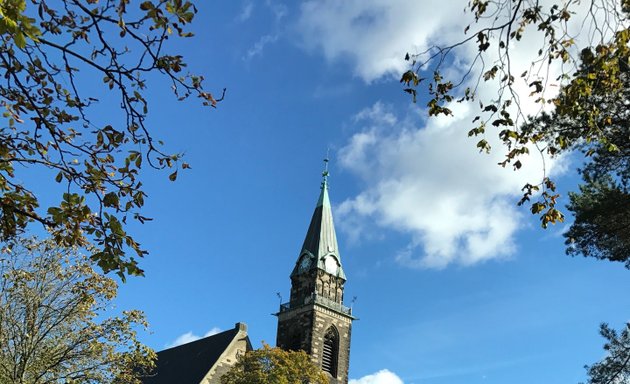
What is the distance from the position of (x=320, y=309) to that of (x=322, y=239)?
613 centimetres

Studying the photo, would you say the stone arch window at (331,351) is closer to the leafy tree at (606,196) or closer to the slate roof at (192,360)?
the slate roof at (192,360)

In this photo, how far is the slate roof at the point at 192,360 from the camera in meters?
42.6

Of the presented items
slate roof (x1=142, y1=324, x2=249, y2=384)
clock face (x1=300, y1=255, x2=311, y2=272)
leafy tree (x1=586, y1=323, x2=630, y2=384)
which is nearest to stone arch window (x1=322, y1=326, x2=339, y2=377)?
clock face (x1=300, y1=255, x2=311, y2=272)

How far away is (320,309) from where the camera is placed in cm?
4578

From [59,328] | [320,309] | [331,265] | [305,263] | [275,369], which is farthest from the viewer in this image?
[305,263]

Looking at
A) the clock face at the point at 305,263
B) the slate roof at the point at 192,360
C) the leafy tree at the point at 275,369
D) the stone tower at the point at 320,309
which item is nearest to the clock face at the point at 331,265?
the stone tower at the point at 320,309

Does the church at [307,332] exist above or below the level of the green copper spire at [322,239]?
below

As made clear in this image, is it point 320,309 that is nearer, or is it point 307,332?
point 307,332

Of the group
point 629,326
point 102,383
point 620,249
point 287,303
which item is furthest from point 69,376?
point 287,303

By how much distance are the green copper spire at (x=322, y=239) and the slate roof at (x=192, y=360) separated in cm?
799

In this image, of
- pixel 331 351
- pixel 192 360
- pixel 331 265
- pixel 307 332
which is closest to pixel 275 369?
pixel 307 332

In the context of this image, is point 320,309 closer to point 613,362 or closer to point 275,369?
point 275,369

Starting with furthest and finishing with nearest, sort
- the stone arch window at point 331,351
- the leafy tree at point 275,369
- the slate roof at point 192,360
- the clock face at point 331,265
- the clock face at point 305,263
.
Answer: the clock face at point 305,263 → the clock face at point 331,265 → the stone arch window at point 331,351 → the slate roof at point 192,360 → the leafy tree at point 275,369

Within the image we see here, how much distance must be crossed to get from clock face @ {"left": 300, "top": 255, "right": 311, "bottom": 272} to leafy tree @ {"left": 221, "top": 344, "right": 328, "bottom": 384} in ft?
51.8
